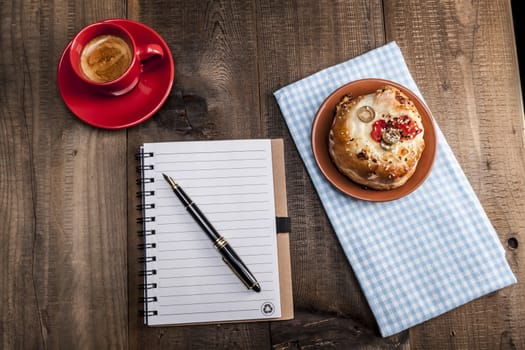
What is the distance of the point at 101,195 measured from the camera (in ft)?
3.08

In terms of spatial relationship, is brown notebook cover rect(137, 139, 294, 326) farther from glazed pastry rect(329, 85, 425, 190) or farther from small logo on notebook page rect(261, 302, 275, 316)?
glazed pastry rect(329, 85, 425, 190)

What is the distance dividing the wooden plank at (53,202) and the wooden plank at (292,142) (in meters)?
0.34

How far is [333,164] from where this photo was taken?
2.96 ft

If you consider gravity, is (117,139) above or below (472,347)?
above

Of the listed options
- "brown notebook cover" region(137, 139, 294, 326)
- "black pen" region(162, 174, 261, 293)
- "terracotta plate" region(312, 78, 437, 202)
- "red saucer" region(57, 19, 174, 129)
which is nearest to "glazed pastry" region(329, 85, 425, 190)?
"terracotta plate" region(312, 78, 437, 202)

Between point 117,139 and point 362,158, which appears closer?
point 362,158

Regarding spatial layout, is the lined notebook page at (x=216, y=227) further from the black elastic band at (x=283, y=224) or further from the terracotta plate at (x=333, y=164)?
the terracotta plate at (x=333, y=164)

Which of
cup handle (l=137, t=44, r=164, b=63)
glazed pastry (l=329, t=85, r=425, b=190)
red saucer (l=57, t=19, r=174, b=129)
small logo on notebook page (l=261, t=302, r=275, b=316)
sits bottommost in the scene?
small logo on notebook page (l=261, t=302, r=275, b=316)

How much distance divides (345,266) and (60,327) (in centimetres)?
60

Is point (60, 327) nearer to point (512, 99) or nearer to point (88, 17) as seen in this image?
point (88, 17)

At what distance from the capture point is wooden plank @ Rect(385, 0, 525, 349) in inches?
35.7

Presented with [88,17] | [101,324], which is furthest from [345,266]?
[88,17]

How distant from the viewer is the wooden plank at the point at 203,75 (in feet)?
3.15

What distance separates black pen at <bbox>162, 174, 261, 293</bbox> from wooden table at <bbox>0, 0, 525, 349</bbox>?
3.8 inches
